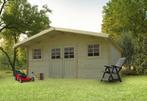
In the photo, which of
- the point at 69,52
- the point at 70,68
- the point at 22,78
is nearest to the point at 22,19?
the point at 69,52

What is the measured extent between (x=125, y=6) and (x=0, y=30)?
1366 centimetres

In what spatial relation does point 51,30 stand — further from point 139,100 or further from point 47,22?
point 47,22

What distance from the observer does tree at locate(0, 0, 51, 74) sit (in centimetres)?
2616

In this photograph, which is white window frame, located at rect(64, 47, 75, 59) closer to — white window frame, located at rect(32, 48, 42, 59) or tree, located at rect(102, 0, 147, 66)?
Answer: white window frame, located at rect(32, 48, 42, 59)

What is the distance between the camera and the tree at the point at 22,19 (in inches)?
1030

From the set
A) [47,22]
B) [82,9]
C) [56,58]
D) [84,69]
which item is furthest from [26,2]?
[84,69]

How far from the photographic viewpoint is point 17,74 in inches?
566

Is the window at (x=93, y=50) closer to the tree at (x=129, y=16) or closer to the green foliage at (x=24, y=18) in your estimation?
the green foliage at (x=24, y=18)

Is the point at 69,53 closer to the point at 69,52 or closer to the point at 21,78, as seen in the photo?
the point at 69,52

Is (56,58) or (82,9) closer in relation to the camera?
(56,58)

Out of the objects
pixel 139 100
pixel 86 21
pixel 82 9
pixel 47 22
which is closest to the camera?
pixel 139 100

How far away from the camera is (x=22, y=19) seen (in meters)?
26.7

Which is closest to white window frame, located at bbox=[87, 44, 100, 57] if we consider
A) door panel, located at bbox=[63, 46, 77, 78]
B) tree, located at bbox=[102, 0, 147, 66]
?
door panel, located at bbox=[63, 46, 77, 78]

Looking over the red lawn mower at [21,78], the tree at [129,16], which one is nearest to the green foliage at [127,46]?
the tree at [129,16]
